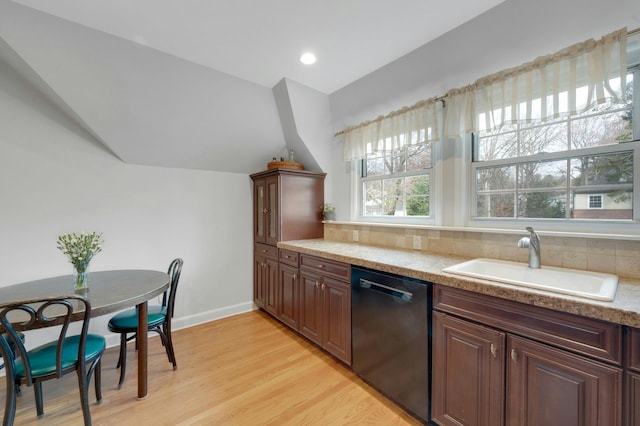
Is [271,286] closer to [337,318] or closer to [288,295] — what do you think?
[288,295]

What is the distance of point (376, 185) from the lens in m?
2.95

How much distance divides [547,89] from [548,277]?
1.15 meters

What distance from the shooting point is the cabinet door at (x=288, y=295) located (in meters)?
2.62

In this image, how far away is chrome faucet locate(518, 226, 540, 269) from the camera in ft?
5.01

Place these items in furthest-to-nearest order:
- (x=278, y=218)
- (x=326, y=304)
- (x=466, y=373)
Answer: (x=278, y=218)
(x=326, y=304)
(x=466, y=373)

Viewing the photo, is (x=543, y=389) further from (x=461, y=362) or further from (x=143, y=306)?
(x=143, y=306)

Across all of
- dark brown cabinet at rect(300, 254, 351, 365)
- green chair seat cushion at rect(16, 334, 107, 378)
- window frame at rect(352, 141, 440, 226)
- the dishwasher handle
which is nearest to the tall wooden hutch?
dark brown cabinet at rect(300, 254, 351, 365)

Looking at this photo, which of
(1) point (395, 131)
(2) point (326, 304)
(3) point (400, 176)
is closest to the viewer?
(2) point (326, 304)

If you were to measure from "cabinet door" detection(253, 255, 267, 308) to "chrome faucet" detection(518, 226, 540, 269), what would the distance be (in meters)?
2.57

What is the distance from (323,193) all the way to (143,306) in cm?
214

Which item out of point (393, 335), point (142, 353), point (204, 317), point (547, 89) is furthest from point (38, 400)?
point (547, 89)

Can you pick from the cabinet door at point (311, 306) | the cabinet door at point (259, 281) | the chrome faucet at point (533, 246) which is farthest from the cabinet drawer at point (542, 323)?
the cabinet door at point (259, 281)

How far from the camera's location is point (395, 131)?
2.50 metres

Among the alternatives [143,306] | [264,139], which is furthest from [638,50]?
[143,306]
